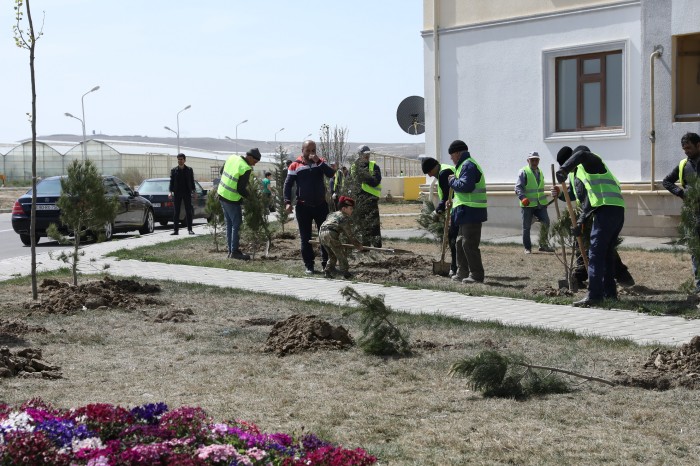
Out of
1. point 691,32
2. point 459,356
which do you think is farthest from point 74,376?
point 691,32

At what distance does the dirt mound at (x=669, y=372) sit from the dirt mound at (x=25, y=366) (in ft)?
13.4

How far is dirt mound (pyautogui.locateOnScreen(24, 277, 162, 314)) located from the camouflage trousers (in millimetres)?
2478

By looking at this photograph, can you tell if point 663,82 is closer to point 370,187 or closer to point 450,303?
point 370,187

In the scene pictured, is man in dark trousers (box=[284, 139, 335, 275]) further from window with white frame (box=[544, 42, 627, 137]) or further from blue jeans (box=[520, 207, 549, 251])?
window with white frame (box=[544, 42, 627, 137])

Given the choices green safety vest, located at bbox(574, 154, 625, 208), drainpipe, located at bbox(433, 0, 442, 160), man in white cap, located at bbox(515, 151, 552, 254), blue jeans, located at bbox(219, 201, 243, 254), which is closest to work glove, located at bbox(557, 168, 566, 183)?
green safety vest, located at bbox(574, 154, 625, 208)

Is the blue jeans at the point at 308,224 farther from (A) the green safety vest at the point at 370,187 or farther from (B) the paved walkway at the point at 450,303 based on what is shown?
(A) the green safety vest at the point at 370,187

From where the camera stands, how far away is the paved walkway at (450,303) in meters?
9.37

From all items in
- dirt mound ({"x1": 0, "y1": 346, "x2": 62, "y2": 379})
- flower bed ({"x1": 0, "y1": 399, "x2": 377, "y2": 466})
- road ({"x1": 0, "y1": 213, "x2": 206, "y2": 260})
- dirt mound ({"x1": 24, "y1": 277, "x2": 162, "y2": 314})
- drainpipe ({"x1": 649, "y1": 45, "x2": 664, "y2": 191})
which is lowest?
road ({"x1": 0, "y1": 213, "x2": 206, "y2": 260})

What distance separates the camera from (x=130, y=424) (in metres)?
4.87

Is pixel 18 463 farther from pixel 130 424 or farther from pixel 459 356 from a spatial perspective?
pixel 459 356

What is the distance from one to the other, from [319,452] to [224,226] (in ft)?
49.7

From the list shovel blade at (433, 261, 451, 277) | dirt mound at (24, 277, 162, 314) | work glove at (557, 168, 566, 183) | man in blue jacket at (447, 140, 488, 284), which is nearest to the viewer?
work glove at (557, 168, 566, 183)

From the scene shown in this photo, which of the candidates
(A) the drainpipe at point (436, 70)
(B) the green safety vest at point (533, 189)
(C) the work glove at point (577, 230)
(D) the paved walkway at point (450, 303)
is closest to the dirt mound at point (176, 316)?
(D) the paved walkway at point (450, 303)

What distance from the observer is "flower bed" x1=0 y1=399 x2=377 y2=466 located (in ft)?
14.1
